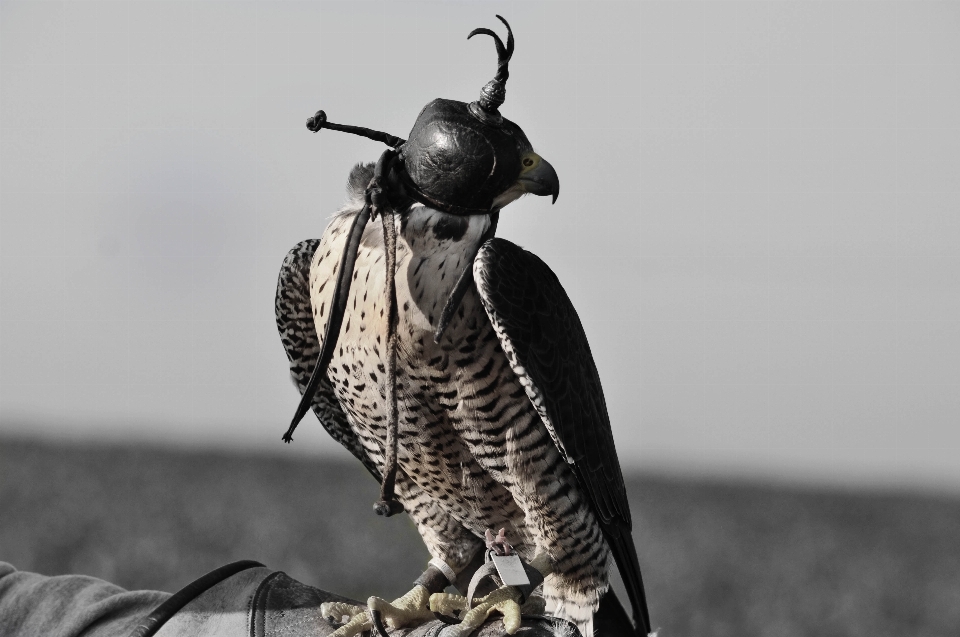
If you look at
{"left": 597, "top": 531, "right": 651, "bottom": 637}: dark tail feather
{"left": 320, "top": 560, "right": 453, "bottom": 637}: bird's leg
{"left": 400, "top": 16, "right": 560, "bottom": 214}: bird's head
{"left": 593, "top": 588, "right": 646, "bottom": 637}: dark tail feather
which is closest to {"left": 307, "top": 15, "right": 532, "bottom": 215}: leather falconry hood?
{"left": 400, "top": 16, "right": 560, "bottom": 214}: bird's head

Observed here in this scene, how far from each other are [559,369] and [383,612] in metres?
0.67

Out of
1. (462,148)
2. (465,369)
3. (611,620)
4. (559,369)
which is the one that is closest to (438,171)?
(462,148)

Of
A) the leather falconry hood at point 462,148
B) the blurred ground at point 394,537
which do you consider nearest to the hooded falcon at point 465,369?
the leather falconry hood at point 462,148

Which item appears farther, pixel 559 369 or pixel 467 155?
pixel 559 369

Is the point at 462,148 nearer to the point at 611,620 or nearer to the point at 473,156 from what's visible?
the point at 473,156

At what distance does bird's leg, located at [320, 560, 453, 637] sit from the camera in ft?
7.45

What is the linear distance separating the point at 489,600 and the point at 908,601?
6.45 meters

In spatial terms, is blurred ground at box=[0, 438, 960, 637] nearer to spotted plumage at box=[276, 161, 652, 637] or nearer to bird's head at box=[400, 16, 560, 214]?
spotted plumage at box=[276, 161, 652, 637]

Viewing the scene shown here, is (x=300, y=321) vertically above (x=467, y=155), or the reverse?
(x=467, y=155)

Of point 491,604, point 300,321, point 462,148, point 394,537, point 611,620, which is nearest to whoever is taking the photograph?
point 462,148

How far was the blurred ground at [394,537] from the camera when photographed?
23.3 feet

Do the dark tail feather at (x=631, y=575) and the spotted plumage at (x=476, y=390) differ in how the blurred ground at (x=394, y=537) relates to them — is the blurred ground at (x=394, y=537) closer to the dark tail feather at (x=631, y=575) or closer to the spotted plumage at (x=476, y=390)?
the dark tail feather at (x=631, y=575)

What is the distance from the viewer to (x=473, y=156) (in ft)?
6.61

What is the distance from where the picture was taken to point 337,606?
2.31m
